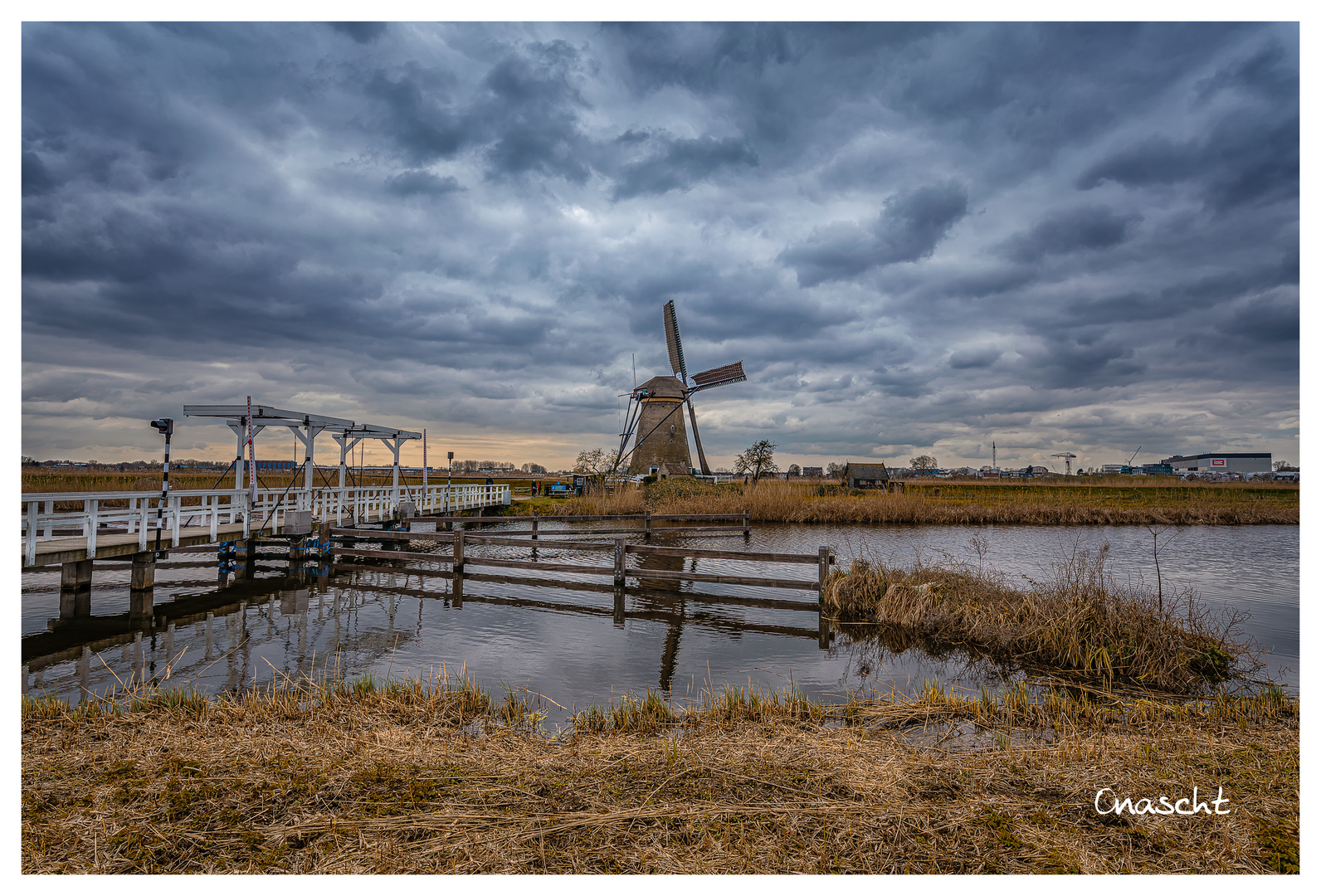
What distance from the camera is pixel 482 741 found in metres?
5.53

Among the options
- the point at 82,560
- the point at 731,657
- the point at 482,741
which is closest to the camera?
the point at 482,741

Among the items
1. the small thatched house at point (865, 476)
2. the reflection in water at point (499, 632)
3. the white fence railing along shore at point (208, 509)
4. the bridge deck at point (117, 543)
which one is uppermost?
the small thatched house at point (865, 476)

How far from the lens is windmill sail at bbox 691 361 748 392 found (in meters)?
46.0

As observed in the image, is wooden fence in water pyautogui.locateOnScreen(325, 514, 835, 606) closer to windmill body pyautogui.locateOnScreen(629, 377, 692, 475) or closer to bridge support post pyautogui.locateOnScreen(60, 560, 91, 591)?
bridge support post pyautogui.locateOnScreen(60, 560, 91, 591)

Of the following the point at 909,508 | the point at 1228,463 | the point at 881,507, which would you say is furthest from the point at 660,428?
the point at 1228,463

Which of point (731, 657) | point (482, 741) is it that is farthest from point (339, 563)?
point (482, 741)

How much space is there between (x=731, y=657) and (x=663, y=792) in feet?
17.5

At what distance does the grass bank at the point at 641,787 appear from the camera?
367 centimetres

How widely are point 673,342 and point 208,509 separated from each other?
39.0 meters

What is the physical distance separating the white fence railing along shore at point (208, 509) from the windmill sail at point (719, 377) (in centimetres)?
1930

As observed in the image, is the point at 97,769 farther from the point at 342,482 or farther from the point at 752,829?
the point at 342,482

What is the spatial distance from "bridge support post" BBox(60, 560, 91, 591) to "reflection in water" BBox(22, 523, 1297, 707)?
413 millimetres

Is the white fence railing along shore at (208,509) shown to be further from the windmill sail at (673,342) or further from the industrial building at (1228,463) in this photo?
the industrial building at (1228,463)

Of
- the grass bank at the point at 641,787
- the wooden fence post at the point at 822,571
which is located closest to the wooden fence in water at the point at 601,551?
the wooden fence post at the point at 822,571
